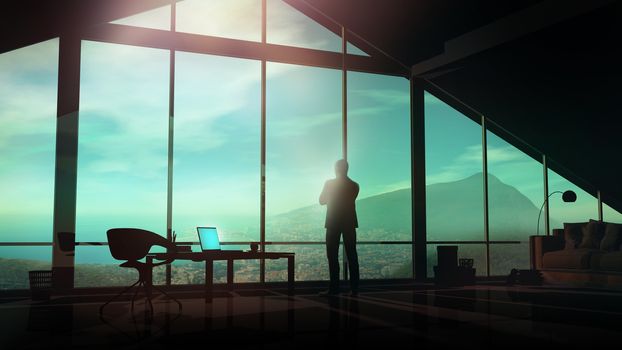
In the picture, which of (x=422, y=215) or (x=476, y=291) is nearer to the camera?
(x=476, y=291)

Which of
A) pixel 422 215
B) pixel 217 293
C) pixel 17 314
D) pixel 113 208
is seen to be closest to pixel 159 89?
pixel 113 208

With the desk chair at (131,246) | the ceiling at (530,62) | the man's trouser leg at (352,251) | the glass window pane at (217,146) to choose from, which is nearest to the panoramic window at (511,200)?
the ceiling at (530,62)

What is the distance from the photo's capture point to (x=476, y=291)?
Result: 8.16 meters

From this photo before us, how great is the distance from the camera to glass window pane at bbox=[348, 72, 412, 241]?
9781mm

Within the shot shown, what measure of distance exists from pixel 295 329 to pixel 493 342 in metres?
1.43

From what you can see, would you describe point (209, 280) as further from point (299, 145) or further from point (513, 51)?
point (513, 51)

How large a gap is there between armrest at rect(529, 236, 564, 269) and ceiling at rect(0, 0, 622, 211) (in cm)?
151

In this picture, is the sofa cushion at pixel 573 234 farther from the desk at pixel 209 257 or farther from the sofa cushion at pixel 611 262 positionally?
the desk at pixel 209 257

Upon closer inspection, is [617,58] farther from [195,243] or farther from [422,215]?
[195,243]

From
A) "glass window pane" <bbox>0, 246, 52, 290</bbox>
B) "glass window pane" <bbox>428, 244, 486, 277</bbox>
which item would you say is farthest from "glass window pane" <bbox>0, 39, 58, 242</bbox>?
"glass window pane" <bbox>428, 244, 486, 277</bbox>

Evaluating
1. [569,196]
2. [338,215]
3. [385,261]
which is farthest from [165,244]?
[569,196]

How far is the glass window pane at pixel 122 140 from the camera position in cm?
786

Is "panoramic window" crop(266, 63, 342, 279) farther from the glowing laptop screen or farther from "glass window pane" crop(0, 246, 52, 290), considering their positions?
"glass window pane" crop(0, 246, 52, 290)

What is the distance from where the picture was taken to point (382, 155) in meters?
10.1
